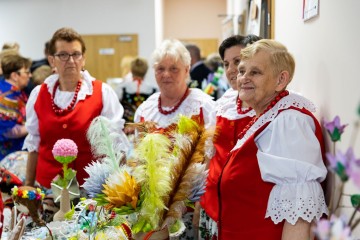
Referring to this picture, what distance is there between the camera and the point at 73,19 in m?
8.56

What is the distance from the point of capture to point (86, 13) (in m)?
8.52

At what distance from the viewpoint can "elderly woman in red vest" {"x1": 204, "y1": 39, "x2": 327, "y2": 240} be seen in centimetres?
137

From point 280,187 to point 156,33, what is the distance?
25.1ft

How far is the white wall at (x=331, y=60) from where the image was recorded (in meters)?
1.26

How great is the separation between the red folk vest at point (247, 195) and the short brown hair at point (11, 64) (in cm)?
253

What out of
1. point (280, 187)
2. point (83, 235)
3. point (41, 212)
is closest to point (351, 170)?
point (280, 187)

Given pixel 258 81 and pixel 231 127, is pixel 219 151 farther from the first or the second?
pixel 258 81

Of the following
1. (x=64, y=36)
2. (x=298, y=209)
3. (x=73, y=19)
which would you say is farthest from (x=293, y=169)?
(x=73, y=19)

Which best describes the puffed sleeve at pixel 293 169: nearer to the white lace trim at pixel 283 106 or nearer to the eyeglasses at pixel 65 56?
the white lace trim at pixel 283 106

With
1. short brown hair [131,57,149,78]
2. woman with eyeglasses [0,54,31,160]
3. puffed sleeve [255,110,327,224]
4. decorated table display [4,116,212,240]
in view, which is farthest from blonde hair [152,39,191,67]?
short brown hair [131,57,149,78]

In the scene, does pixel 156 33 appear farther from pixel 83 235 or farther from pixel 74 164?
pixel 83 235

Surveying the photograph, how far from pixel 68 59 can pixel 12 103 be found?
1204mm

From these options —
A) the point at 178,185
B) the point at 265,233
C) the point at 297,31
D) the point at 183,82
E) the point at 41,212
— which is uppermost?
the point at 297,31

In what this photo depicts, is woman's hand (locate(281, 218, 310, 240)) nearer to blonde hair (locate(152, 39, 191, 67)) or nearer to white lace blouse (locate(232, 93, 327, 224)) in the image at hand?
white lace blouse (locate(232, 93, 327, 224))
